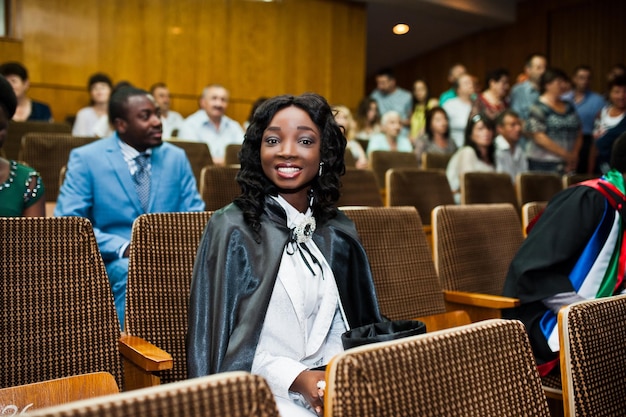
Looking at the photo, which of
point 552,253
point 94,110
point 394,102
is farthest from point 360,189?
point 394,102

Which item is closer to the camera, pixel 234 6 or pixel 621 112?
pixel 621 112

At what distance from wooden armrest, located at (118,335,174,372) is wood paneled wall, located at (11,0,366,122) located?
217 inches

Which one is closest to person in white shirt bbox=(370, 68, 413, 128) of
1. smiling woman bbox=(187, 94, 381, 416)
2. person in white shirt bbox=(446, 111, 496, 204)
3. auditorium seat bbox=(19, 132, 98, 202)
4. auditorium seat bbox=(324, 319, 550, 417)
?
person in white shirt bbox=(446, 111, 496, 204)

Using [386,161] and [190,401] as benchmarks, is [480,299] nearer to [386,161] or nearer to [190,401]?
[190,401]

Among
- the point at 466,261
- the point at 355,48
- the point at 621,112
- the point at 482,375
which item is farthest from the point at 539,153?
the point at 482,375

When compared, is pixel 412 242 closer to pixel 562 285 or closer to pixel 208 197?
pixel 562 285

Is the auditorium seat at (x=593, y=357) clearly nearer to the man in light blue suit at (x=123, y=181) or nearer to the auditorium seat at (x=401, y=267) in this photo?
the auditorium seat at (x=401, y=267)

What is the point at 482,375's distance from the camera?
92 cm

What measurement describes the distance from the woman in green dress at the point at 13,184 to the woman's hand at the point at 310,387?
108cm

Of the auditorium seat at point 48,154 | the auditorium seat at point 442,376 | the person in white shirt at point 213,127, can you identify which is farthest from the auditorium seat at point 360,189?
the auditorium seat at point 442,376

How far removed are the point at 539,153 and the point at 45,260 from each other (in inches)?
167

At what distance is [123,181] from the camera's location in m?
2.54

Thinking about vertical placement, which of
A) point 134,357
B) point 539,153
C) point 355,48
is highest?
point 355,48

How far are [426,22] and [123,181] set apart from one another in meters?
7.25
